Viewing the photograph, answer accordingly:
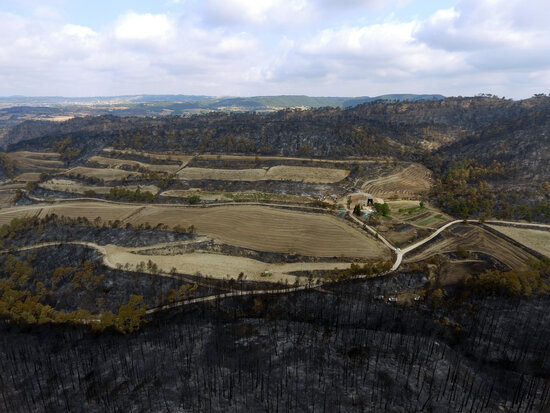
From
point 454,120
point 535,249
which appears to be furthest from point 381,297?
point 454,120

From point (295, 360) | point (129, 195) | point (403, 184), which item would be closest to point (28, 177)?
point (129, 195)

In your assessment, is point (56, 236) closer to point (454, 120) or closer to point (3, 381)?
point (3, 381)

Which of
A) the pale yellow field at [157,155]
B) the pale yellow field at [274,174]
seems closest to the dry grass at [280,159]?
the pale yellow field at [157,155]

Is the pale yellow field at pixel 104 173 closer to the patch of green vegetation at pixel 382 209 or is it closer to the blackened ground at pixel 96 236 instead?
the blackened ground at pixel 96 236

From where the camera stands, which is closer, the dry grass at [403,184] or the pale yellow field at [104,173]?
the dry grass at [403,184]

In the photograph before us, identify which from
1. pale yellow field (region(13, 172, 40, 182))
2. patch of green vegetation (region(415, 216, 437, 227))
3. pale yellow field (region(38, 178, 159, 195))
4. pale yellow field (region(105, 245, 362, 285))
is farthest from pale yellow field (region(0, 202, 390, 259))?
pale yellow field (region(13, 172, 40, 182))
